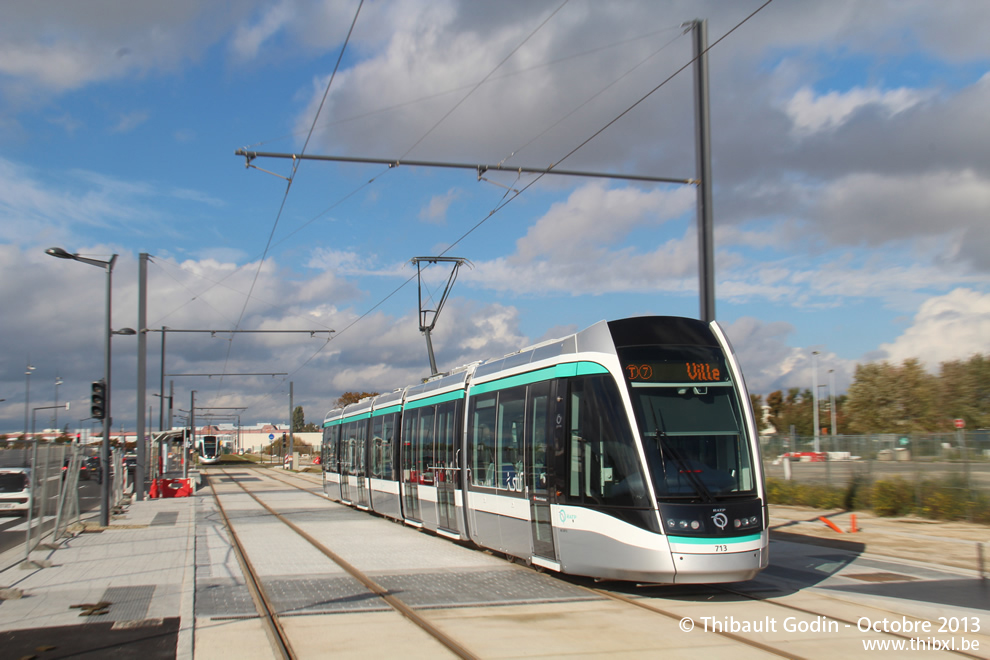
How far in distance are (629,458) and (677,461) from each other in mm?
528

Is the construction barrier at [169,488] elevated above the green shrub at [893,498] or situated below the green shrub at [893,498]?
below

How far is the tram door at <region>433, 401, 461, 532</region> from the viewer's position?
49.0 feet

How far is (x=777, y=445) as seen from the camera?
2669 centimetres

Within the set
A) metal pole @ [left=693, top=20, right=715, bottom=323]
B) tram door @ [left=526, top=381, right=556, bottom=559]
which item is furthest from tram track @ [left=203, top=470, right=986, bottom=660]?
metal pole @ [left=693, top=20, right=715, bottom=323]

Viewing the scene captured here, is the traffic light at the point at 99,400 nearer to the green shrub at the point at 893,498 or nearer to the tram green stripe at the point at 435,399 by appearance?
the tram green stripe at the point at 435,399

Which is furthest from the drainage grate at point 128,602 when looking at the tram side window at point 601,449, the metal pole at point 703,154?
the metal pole at point 703,154

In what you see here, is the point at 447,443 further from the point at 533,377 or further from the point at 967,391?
the point at 967,391

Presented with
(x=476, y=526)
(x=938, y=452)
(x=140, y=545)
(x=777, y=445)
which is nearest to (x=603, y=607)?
(x=476, y=526)

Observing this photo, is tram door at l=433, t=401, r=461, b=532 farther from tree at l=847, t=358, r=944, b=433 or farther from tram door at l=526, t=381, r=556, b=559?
tree at l=847, t=358, r=944, b=433

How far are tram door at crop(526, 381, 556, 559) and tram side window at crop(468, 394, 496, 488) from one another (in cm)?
156

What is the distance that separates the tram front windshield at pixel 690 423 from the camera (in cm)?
941

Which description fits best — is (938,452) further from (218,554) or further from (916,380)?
(916,380)

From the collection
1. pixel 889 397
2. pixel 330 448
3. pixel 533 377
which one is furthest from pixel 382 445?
pixel 889 397

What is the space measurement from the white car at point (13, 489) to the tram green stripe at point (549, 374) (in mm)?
19138
